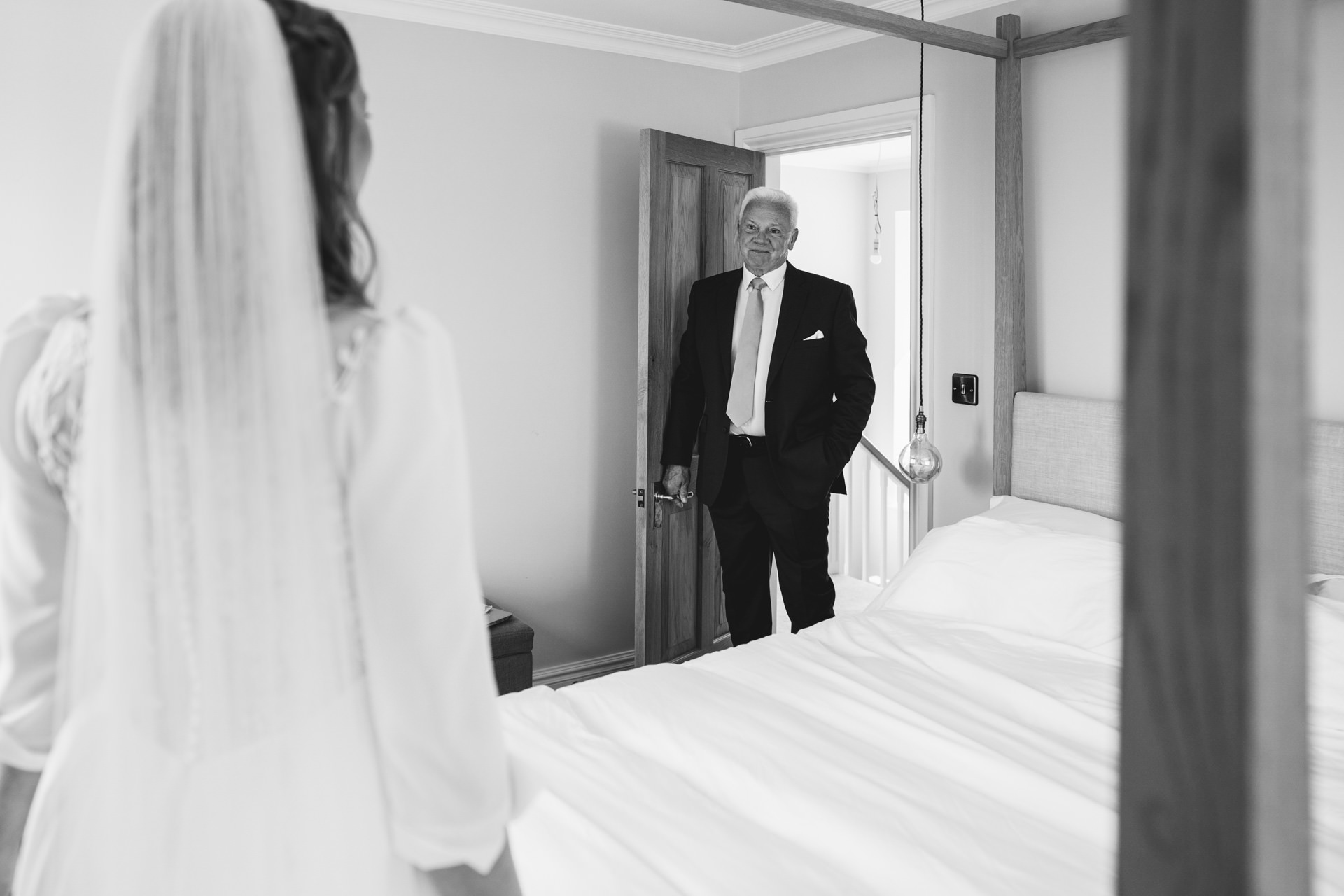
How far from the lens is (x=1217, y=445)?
22.7 inches

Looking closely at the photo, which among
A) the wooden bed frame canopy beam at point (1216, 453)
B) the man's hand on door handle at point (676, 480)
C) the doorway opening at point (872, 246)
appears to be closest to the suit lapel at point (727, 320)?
the man's hand on door handle at point (676, 480)

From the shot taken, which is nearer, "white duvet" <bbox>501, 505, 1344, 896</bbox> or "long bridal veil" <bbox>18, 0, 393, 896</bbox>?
"long bridal veil" <bbox>18, 0, 393, 896</bbox>

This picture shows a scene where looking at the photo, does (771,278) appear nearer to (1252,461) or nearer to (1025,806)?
(1025,806)

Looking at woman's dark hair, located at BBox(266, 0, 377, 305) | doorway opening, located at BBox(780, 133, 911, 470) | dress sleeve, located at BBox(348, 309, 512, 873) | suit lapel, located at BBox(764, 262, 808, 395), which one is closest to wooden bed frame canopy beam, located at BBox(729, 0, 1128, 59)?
suit lapel, located at BBox(764, 262, 808, 395)

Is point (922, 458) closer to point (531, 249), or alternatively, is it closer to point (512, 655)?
point (512, 655)

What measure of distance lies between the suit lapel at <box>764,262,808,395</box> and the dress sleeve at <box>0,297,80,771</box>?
2704 mm

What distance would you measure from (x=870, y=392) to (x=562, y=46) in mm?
1706

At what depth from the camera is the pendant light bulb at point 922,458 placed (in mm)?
3344

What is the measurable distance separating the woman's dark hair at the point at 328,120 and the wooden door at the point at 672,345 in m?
2.94

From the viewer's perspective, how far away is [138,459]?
0.83 m

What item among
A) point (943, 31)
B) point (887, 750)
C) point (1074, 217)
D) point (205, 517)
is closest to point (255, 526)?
point (205, 517)

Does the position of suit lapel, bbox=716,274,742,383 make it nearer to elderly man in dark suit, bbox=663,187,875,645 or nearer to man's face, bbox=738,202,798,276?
elderly man in dark suit, bbox=663,187,875,645

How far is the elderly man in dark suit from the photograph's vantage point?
3.47 meters

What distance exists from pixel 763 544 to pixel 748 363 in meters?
0.63
